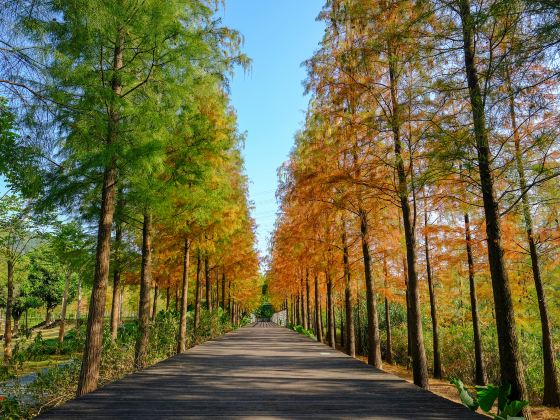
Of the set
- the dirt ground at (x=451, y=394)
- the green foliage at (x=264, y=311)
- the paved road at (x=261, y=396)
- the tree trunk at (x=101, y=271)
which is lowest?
the green foliage at (x=264, y=311)

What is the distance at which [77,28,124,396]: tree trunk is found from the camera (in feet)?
25.4

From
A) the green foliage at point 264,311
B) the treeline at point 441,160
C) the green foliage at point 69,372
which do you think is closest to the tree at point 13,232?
the green foliage at point 69,372

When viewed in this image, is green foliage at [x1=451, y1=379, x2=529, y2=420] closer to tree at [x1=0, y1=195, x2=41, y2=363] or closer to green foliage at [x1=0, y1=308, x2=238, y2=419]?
green foliage at [x1=0, y1=308, x2=238, y2=419]

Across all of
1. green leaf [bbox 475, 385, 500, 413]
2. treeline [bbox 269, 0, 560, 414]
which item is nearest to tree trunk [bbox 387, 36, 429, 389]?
treeline [bbox 269, 0, 560, 414]

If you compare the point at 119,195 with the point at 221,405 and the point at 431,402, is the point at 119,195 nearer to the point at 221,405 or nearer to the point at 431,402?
the point at 221,405

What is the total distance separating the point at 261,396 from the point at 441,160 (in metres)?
4.87

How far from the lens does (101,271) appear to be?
27.0 feet

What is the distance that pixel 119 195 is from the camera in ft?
34.2

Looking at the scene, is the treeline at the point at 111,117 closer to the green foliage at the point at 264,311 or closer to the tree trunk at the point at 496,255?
the tree trunk at the point at 496,255

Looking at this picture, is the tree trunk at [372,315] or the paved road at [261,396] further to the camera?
the tree trunk at [372,315]

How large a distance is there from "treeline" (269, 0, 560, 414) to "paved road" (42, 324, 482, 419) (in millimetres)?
1892

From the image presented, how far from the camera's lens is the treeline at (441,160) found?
5.95 meters

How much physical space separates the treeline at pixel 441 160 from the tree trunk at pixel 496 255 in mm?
22

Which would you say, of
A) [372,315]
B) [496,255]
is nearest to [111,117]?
[496,255]
